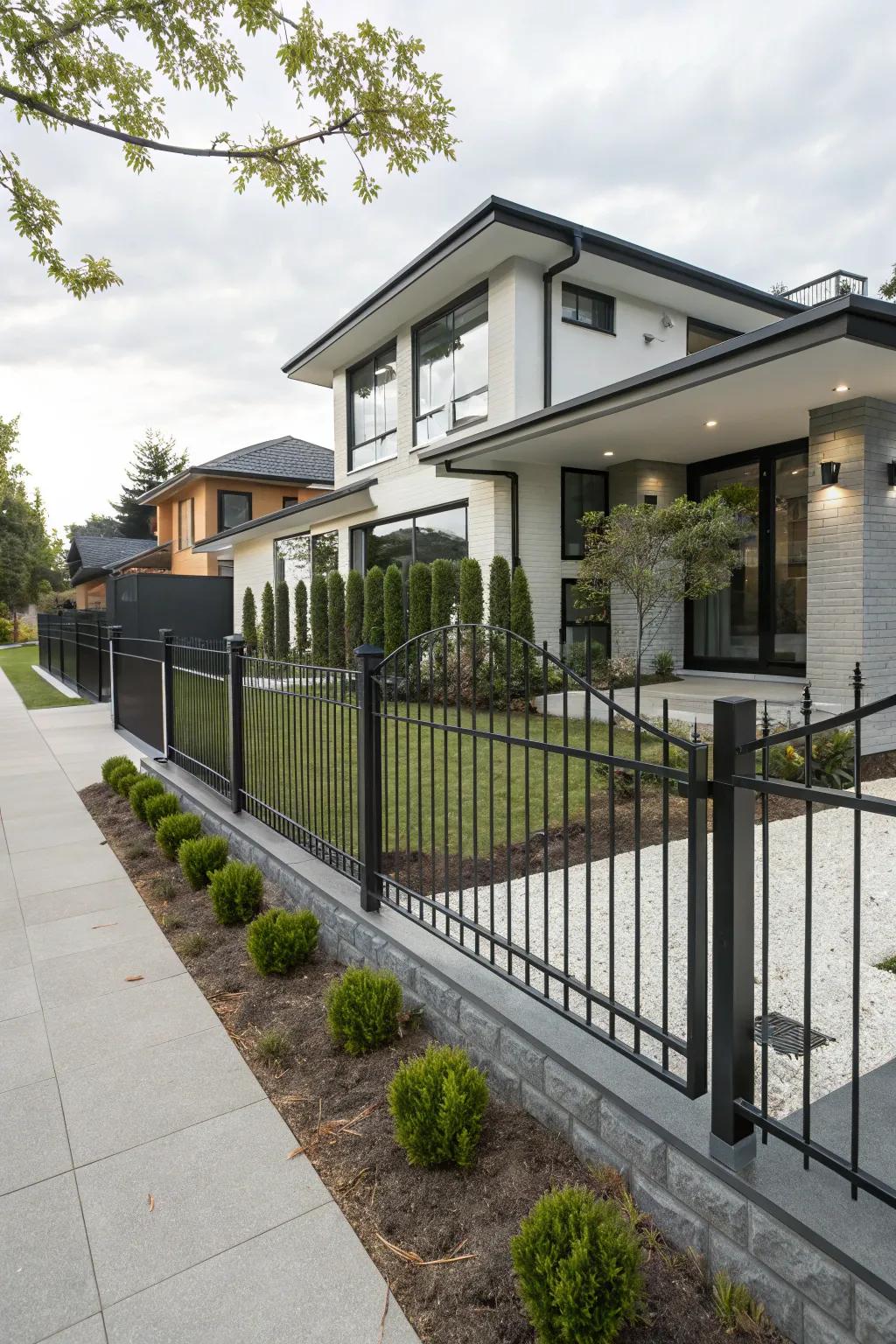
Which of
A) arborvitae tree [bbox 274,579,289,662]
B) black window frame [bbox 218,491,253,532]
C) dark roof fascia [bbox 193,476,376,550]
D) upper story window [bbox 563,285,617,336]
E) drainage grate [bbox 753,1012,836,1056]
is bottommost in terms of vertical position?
drainage grate [bbox 753,1012,836,1056]

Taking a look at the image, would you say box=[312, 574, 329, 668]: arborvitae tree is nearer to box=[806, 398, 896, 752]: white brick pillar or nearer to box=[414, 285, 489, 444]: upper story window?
box=[414, 285, 489, 444]: upper story window

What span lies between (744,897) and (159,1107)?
2128 millimetres

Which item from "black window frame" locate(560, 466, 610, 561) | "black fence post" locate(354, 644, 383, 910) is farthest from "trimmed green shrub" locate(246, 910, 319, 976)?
"black window frame" locate(560, 466, 610, 561)

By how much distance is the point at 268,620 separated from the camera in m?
17.9

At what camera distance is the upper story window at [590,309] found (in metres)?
11.8

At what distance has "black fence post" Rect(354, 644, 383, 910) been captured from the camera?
3615mm

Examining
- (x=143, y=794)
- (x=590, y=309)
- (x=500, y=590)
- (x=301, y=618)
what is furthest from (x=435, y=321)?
(x=143, y=794)

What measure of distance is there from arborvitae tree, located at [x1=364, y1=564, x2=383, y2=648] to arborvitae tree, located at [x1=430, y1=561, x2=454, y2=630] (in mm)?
1828

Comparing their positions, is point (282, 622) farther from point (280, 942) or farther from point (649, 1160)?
point (649, 1160)

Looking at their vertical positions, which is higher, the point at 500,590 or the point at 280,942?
the point at 500,590

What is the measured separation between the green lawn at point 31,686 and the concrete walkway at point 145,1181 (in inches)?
445

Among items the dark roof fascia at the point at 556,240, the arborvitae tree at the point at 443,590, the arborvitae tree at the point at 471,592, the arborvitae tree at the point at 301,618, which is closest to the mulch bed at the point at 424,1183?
the arborvitae tree at the point at 471,592

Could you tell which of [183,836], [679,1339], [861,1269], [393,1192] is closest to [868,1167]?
[861,1269]

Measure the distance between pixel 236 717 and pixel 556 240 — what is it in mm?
8547
